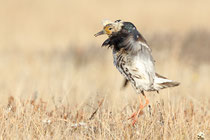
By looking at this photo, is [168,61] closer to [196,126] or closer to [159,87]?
[159,87]

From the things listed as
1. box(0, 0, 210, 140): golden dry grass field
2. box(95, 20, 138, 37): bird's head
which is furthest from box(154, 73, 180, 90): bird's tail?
box(95, 20, 138, 37): bird's head

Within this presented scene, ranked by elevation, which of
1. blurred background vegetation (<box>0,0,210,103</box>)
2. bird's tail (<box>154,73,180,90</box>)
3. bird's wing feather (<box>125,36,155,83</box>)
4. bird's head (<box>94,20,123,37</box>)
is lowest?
bird's tail (<box>154,73,180,90</box>)

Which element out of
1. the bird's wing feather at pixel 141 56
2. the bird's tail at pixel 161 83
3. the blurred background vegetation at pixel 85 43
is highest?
the blurred background vegetation at pixel 85 43

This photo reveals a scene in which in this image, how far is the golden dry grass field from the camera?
14.4 feet

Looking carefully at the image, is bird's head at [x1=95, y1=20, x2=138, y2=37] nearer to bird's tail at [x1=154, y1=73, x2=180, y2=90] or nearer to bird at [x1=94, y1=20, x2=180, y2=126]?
bird at [x1=94, y1=20, x2=180, y2=126]

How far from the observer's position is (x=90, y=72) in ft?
37.5

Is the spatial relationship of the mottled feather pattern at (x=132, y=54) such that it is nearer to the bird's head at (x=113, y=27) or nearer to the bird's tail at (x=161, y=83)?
the bird's head at (x=113, y=27)

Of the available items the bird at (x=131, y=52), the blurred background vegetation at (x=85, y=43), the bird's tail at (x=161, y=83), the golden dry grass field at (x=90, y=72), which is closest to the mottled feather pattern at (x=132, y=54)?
the bird at (x=131, y=52)

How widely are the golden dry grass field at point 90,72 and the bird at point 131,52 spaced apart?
1.05 feet

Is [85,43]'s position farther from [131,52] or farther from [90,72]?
[131,52]

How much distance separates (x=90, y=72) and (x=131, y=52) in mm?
6696

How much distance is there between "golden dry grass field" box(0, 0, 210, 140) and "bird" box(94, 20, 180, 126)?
32cm

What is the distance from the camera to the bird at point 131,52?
15.4 feet

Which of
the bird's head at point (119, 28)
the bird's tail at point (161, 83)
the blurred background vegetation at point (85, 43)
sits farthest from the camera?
the blurred background vegetation at point (85, 43)
